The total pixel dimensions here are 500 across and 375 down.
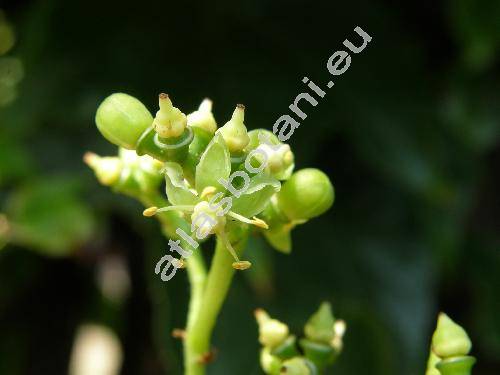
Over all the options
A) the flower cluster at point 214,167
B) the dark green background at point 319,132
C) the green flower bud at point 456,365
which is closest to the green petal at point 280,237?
the flower cluster at point 214,167

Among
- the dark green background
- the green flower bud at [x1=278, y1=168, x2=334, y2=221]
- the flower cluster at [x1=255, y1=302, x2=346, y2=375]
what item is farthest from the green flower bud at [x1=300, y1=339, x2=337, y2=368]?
the dark green background

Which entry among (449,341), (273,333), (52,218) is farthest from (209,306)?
(52,218)

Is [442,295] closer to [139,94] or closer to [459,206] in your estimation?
[459,206]

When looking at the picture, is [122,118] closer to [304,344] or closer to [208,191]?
[208,191]

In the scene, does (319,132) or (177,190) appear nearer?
(177,190)

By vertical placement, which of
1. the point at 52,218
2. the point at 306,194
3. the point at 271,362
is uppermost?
the point at 306,194

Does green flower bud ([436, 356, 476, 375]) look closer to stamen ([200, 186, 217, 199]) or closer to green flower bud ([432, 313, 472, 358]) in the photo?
green flower bud ([432, 313, 472, 358])

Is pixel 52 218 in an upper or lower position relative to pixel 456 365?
lower

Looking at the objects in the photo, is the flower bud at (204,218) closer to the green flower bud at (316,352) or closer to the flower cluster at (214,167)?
the flower cluster at (214,167)
